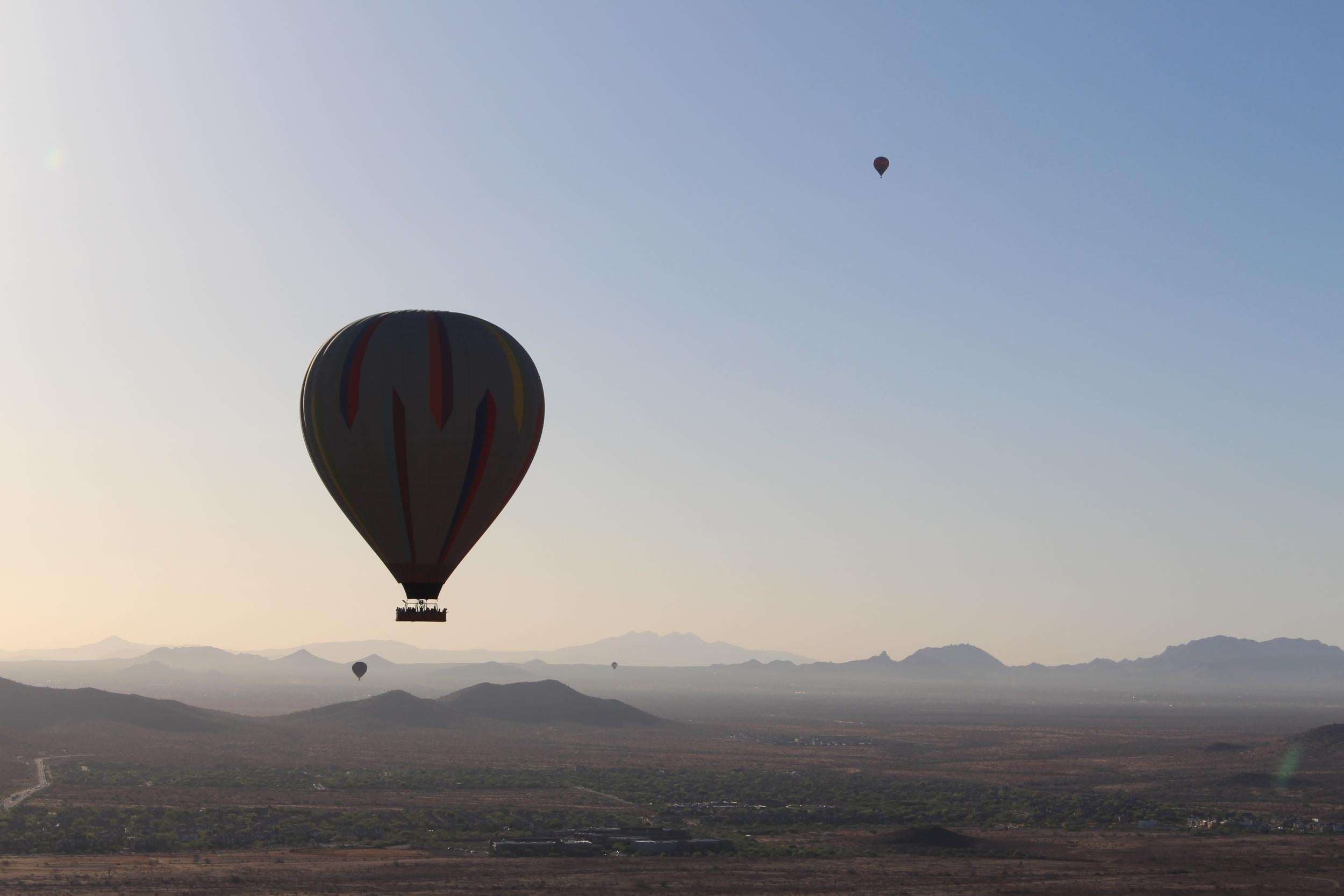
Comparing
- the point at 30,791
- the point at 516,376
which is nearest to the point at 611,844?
the point at 516,376

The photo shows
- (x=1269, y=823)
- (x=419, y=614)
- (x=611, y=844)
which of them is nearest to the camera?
(x=419, y=614)

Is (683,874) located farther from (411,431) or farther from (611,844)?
(411,431)

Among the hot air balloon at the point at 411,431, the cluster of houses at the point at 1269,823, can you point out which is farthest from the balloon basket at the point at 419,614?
the cluster of houses at the point at 1269,823

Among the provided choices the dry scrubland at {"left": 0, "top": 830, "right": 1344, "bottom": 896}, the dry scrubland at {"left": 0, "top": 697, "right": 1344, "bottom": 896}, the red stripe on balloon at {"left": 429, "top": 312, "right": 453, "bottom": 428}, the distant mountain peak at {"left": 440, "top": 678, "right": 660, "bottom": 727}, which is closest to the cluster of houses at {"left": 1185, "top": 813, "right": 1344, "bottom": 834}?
the dry scrubland at {"left": 0, "top": 697, "right": 1344, "bottom": 896}

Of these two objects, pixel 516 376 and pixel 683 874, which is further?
pixel 683 874

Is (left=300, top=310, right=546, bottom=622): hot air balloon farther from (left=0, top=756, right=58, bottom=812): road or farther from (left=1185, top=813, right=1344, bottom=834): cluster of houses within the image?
(left=1185, top=813, right=1344, bottom=834): cluster of houses

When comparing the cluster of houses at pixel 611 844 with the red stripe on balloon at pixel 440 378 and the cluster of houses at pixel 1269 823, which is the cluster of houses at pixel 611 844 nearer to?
the red stripe on balloon at pixel 440 378

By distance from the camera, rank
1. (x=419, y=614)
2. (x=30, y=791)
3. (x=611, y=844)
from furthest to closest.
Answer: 1. (x=30, y=791)
2. (x=611, y=844)
3. (x=419, y=614)
